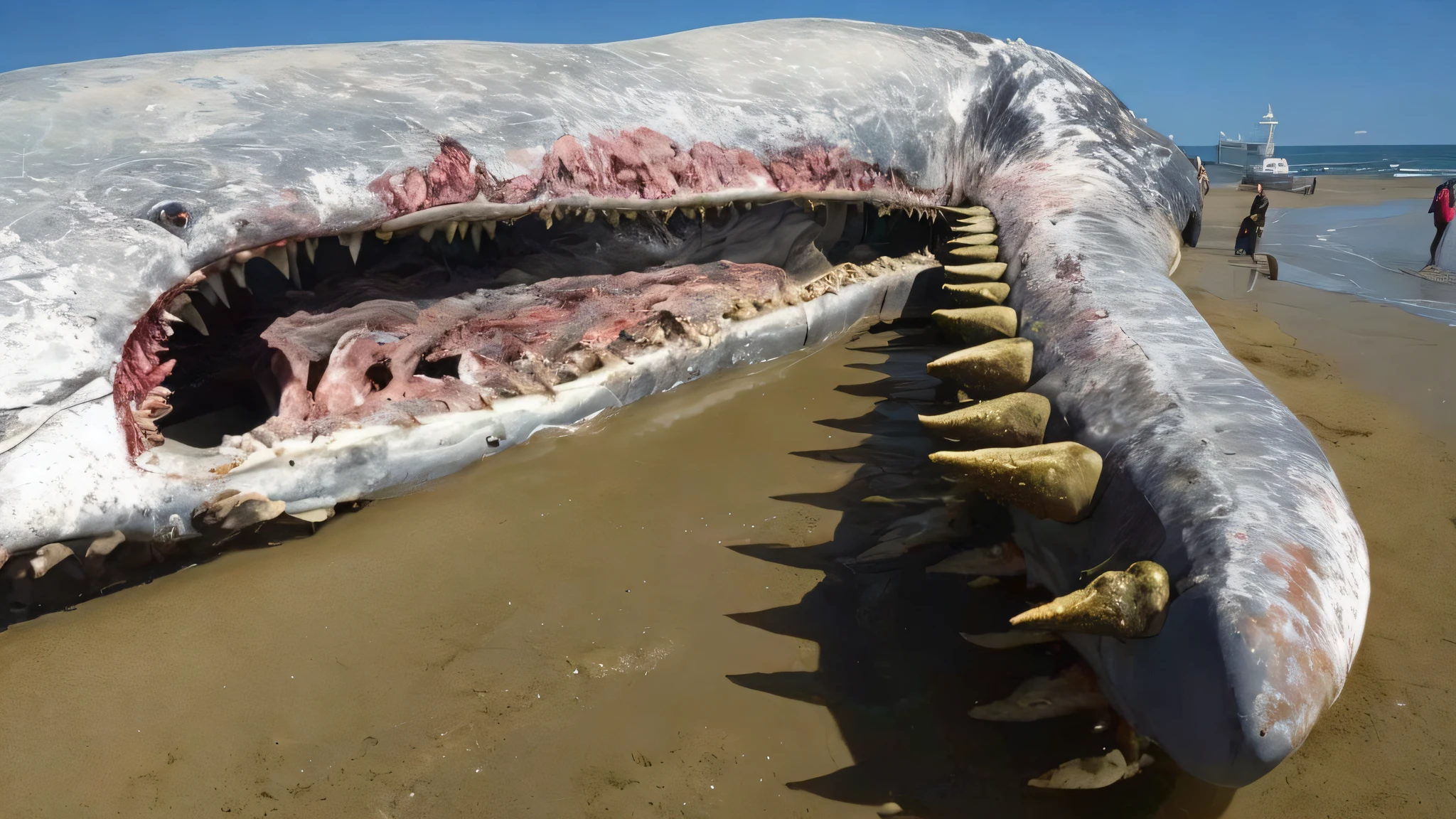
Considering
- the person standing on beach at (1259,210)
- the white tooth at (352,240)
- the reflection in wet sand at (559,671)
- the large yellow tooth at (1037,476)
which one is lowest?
the reflection in wet sand at (559,671)

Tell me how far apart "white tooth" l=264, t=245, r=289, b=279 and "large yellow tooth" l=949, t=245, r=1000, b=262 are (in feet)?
6.94

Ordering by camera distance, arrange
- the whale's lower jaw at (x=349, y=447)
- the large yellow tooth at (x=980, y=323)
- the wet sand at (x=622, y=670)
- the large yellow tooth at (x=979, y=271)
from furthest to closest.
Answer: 1. the large yellow tooth at (x=979, y=271)
2. the large yellow tooth at (x=980, y=323)
3. the whale's lower jaw at (x=349, y=447)
4. the wet sand at (x=622, y=670)

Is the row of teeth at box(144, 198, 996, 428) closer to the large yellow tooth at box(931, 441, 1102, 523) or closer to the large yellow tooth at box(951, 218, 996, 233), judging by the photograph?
the large yellow tooth at box(951, 218, 996, 233)

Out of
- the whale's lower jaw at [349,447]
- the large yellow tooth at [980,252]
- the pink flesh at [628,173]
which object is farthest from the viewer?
the large yellow tooth at [980,252]

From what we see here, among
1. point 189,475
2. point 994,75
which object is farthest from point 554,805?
point 994,75

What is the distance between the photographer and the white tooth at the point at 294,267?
6.47 feet

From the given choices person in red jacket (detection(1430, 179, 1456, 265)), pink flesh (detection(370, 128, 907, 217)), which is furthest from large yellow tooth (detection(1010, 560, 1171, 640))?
person in red jacket (detection(1430, 179, 1456, 265))

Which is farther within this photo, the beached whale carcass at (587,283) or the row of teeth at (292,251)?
the row of teeth at (292,251)

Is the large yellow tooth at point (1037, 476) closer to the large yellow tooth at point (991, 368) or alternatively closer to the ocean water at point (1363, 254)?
the large yellow tooth at point (991, 368)

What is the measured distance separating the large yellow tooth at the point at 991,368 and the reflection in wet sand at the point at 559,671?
319 millimetres

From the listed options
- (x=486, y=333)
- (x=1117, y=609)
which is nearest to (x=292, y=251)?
(x=486, y=333)

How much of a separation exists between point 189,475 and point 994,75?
339 cm

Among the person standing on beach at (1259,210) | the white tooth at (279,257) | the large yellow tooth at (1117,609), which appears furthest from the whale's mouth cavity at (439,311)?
the person standing on beach at (1259,210)

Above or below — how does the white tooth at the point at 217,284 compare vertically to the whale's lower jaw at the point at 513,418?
above
